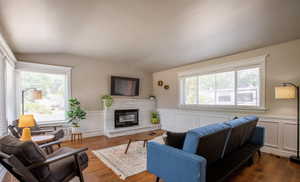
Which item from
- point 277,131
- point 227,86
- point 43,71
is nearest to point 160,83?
point 227,86

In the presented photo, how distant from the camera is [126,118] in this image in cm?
531

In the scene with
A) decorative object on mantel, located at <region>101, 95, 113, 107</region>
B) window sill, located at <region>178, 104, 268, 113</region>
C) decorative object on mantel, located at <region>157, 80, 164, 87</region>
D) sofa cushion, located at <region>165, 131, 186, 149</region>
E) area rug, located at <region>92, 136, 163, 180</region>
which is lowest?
area rug, located at <region>92, 136, 163, 180</region>

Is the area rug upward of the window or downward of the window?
downward

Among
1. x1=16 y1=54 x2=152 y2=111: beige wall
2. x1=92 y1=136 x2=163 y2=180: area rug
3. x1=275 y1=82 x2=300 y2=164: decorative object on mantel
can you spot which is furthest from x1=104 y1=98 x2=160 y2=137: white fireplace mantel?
x1=275 y1=82 x2=300 y2=164: decorative object on mantel

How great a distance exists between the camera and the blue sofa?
4.99ft

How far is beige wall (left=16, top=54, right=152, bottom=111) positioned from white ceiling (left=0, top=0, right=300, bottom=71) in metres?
0.34

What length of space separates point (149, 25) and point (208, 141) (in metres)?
2.31

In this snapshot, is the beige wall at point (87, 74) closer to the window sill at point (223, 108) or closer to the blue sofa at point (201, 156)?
the window sill at point (223, 108)

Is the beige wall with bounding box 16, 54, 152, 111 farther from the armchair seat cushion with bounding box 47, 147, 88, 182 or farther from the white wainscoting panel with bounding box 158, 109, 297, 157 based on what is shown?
the white wainscoting panel with bounding box 158, 109, 297, 157

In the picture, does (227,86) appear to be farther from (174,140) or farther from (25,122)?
(25,122)

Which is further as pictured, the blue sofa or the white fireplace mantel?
the white fireplace mantel

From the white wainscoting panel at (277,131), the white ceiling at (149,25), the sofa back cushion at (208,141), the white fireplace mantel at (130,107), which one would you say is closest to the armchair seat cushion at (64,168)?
the sofa back cushion at (208,141)

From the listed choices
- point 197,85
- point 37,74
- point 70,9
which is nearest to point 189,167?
point 70,9

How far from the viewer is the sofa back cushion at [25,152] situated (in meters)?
1.44
